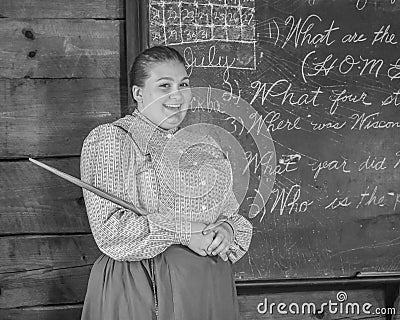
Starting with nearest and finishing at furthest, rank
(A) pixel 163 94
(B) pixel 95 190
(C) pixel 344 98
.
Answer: (B) pixel 95 190
(A) pixel 163 94
(C) pixel 344 98

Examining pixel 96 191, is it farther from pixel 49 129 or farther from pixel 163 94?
pixel 49 129

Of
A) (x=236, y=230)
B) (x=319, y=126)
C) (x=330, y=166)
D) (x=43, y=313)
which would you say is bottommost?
(x=43, y=313)

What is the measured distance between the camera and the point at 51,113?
1811 millimetres

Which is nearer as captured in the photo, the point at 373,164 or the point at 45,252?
the point at 45,252

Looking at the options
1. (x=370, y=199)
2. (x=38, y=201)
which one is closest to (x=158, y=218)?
A: (x=38, y=201)

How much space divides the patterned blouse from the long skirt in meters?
0.04

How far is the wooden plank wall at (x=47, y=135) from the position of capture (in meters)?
1.79

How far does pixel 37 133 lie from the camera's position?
1.80 metres

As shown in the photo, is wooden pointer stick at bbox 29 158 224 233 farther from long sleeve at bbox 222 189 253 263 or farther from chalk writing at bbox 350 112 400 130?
chalk writing at bbox 350 112 400 130

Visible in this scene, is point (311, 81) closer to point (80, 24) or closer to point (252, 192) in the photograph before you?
point (252, 192)

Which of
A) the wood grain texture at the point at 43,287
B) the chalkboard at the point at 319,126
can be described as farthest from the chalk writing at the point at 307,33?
the wood grain texture at the point at 43,287

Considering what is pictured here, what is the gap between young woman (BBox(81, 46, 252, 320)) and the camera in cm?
135

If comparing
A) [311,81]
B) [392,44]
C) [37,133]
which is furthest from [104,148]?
[392,44]

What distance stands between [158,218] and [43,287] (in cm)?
60
